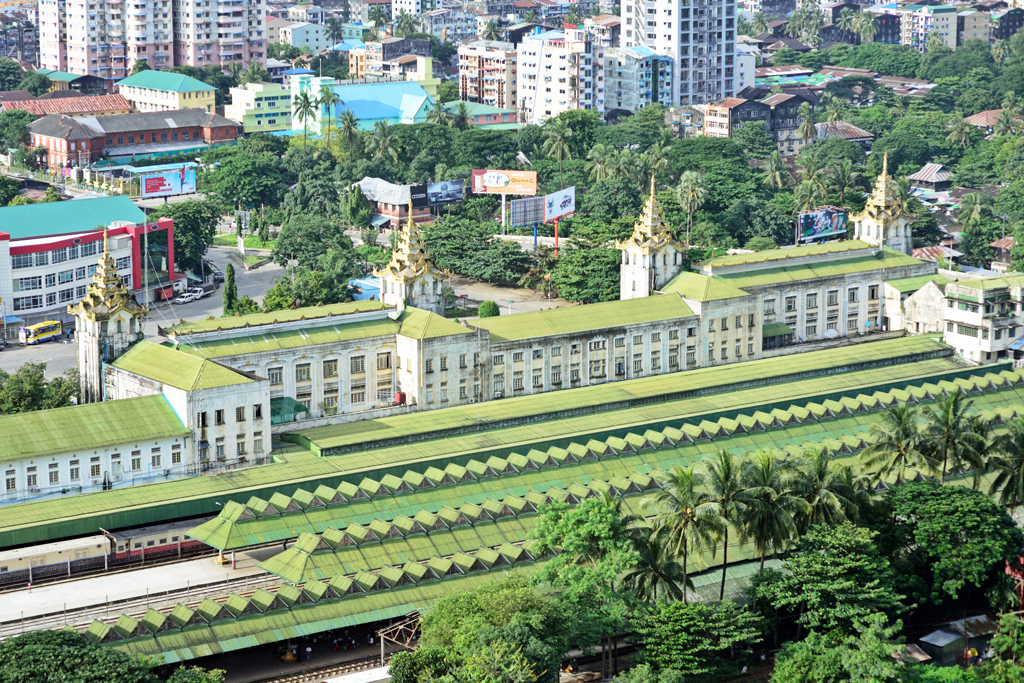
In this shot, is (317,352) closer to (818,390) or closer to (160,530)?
(160,530)

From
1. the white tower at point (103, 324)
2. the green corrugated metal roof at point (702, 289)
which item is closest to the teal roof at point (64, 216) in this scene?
the white tower at point (103, 324)

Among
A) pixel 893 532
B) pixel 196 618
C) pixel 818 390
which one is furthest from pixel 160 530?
pixel 818 390

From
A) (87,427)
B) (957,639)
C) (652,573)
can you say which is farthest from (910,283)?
(87,427)

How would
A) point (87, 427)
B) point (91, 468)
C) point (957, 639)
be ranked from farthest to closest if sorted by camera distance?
point (87, 427) < point (91, 468) < point (957, 639)

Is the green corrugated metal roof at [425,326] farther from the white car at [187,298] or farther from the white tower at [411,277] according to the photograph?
the white car at [187,298]

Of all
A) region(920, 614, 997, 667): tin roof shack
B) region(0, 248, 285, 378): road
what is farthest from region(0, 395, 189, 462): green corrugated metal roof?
region(920, 614, 997, 667): tin roof shack

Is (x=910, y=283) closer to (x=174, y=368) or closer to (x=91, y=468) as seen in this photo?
(x=174, y=368)
